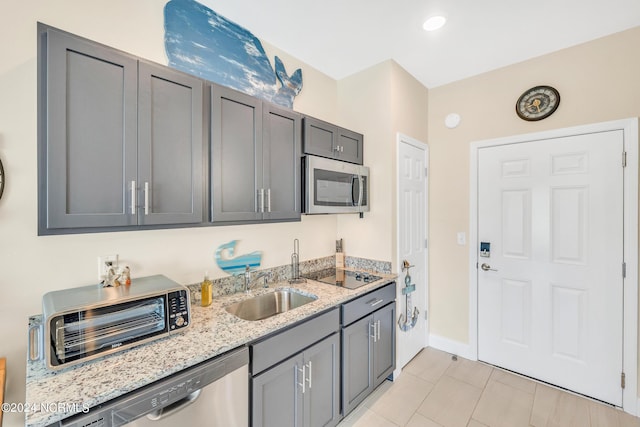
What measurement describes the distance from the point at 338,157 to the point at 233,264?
1221mm

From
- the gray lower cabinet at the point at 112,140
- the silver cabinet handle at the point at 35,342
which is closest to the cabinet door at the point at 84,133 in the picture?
the gray lower cabinet at the point at 112,140

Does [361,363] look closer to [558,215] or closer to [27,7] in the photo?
[558,215]

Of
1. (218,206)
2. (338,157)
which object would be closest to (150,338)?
(218,206)

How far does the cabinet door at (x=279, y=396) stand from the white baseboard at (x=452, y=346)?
78.4 inches

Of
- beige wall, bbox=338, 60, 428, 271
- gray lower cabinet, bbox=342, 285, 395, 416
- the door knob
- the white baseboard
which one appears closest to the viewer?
gray lower cabinet, bbox=342, 285, 395, 416

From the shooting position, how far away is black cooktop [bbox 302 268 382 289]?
2.24m

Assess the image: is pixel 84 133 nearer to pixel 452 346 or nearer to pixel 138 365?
pixel 138 365

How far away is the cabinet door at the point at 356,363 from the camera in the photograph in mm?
1918

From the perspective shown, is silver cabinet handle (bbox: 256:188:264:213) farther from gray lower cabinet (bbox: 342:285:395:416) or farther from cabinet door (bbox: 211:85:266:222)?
gray lower cabinet (bbox: 342:285:395:416)

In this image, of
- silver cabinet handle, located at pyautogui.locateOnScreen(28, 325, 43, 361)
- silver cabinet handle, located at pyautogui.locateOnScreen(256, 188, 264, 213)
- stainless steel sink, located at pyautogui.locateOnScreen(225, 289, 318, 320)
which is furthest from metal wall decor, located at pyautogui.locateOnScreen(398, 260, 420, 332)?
silver cabinet handle, located at pyautogui.locateOnScreen(28, 325, 43, 361)

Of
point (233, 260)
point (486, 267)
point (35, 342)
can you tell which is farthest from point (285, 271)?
point (486, 267)

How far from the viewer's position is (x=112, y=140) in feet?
4.05

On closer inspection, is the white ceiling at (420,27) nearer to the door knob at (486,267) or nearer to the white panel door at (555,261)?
the white panel door at (555,261)

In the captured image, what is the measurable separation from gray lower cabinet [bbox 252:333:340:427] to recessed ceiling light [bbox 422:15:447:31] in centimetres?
231
